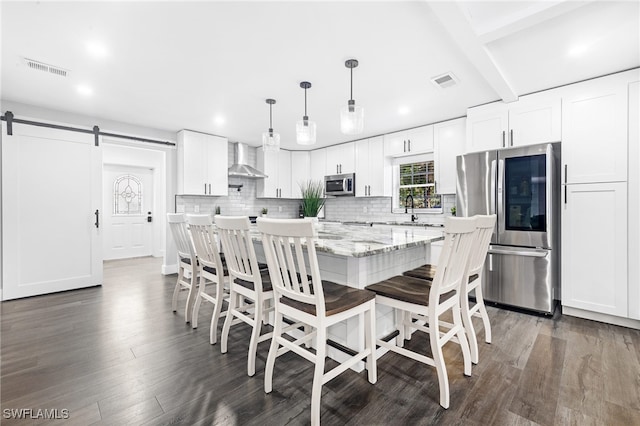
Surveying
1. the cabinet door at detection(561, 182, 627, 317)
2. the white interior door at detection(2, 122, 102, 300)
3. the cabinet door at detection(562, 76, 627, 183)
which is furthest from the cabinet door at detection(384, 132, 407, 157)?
the white interior door at detection(2, 122, 102, 300)

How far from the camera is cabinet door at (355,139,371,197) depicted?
5219mm

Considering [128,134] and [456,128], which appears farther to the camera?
[128,134]

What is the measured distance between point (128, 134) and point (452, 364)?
4.98m

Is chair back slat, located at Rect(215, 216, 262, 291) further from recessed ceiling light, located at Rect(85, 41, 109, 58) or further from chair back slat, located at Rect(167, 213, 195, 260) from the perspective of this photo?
recessed ceiling light, located at Rect(85, 41, 109, 58)

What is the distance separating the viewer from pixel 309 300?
1506mm

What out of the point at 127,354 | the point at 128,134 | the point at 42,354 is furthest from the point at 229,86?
the point at 42,354

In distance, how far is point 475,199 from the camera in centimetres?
336

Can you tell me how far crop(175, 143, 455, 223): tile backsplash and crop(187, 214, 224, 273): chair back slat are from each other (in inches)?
104

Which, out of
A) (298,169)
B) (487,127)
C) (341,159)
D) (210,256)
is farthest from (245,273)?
(298,169)

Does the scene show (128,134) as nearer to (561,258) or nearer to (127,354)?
(127,354)

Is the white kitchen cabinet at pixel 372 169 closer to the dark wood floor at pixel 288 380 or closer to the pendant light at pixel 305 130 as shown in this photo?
the pendant light at pixel 305 130

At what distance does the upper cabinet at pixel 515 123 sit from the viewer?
3000 mm

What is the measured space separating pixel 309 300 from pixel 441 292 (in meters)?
0.76

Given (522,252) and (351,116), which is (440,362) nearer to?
(351,116)
